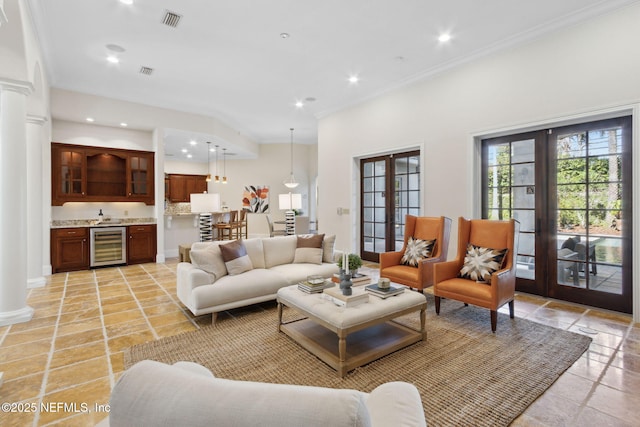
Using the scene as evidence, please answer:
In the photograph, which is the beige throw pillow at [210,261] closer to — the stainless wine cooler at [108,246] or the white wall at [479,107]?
the white wall at [479,107]

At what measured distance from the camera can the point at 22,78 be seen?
3.32 metres

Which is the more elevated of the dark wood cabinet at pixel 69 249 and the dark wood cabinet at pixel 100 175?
the dark wood cabinet at pixel 100 175

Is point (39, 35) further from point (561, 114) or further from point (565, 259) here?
point (565, 259)

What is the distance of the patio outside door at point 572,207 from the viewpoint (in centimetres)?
354

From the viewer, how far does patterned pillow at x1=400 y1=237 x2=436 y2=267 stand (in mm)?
4062

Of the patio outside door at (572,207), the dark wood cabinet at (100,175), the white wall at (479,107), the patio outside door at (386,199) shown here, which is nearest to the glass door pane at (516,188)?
the patio outside door at (572,207)

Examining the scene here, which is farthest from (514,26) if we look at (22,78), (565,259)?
(22,78)

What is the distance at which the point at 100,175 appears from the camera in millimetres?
6484

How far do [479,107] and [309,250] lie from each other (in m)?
3.25

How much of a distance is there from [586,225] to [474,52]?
9.06ft

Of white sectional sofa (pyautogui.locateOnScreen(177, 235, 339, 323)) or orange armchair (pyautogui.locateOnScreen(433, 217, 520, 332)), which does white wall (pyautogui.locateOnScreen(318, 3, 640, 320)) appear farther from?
white sectional sofa (pyautogui.locateOnScreen(177, 235, 339, 323))

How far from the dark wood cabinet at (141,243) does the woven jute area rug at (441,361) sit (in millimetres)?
4083

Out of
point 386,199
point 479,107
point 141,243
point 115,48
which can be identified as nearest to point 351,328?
point 479,107

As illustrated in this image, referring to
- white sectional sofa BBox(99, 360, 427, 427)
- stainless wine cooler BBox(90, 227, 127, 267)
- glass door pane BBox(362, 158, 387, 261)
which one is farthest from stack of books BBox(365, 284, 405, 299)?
stainless wine cooler BBox(90, 227, 127, 267)
